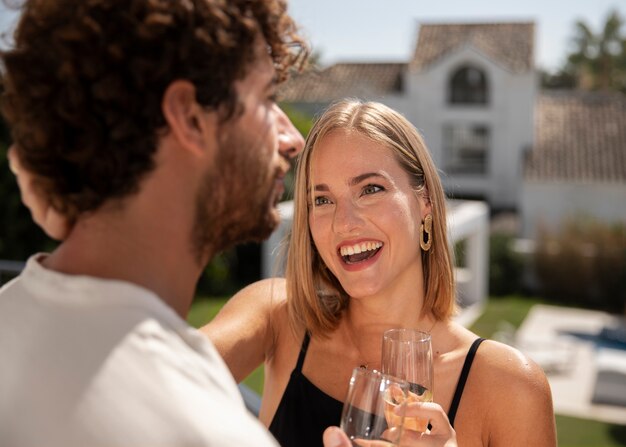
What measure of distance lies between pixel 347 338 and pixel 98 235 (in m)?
1.56

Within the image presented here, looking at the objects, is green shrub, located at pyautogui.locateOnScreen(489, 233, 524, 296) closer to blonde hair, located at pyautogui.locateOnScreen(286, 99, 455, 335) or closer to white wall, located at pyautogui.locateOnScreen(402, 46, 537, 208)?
white wall, located at pyautogui.locateOnScreen(402, 46, 537, 208)

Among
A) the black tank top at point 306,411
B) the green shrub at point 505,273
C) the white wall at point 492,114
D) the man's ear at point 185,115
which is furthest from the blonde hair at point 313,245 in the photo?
the white wall at point 492,114

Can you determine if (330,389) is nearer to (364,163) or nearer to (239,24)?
(364,163)

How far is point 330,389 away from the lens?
101 inches

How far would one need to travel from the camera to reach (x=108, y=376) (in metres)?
1.09

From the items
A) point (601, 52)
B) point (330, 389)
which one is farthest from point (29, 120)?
point (601, 52)

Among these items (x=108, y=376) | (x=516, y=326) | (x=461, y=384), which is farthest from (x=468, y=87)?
(x=108, y=376)

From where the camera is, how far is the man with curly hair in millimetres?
1097

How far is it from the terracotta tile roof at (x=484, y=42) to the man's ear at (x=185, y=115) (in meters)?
34.5

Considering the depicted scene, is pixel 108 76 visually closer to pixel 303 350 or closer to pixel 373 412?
Result: pixel 373 412

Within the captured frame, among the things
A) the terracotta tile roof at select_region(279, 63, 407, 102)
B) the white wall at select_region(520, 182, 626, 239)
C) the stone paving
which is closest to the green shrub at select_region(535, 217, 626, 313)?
the stone paving

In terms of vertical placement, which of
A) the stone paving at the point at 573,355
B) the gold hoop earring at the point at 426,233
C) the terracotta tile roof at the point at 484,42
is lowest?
the stone paving at the point at 573,355

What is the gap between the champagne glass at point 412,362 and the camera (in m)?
1.95

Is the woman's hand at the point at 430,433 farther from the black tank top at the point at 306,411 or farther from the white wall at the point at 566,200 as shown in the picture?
the white wall at the point at 566,200
